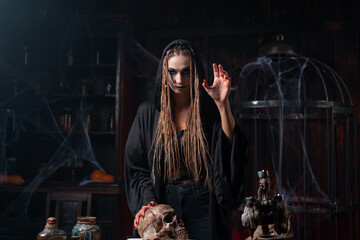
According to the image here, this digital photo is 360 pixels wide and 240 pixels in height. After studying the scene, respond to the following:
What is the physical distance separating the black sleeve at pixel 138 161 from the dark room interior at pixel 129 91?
2.31 meters

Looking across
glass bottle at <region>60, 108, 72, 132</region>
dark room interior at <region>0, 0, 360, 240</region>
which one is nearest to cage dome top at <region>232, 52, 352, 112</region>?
dark room interior at <region>0, 0, 360, 240</region>

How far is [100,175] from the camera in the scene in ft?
15.0

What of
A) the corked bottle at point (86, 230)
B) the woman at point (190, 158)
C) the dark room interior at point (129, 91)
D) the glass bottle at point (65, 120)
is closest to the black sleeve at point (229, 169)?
the woman at point (190, 158)

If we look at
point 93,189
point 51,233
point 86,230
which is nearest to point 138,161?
point 86,230

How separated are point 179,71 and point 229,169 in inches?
19.4

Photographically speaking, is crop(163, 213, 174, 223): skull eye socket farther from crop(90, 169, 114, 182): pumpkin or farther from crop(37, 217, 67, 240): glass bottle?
crop(90, 169, 114, 182): pumpkin

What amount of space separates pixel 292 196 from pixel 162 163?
2739 millimetres

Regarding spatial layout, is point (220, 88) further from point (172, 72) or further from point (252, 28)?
point (252, 28)

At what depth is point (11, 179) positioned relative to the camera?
4516 mm

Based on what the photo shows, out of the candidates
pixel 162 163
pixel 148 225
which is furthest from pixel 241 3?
pixel 148 225

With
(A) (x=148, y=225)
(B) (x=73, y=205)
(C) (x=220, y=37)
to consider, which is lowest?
(B) (x=73, y=205)

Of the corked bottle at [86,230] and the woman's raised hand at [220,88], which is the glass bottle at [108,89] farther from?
the woman's raised hand at [220,88]

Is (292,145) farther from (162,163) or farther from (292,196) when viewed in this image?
(162,163)

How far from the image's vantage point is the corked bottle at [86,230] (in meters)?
1.89
